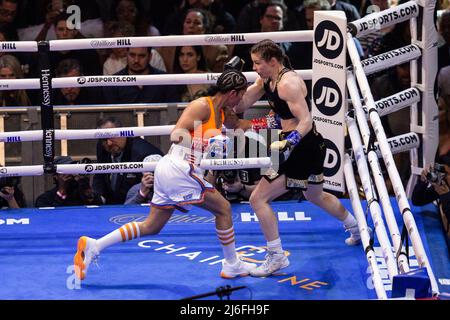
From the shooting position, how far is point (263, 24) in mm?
8953

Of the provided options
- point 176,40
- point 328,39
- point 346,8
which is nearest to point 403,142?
point 328,39

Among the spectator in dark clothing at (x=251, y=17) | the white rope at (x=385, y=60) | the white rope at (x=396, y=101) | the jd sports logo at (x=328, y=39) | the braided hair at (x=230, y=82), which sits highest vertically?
the spectator in dark clothing at (x=251, y=17)

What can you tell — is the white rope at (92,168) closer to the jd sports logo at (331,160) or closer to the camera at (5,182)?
the camera at (5,182)

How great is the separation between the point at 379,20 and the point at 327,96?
76 cm

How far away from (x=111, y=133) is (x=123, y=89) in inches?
52.1

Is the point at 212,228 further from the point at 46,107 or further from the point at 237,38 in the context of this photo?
the point at 46,107

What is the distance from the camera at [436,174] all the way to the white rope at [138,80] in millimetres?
1261

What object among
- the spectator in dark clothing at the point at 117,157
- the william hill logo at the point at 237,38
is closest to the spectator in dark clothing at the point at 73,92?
the spectator in dark clothing at the point at 117,157

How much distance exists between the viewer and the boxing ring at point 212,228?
6145 mm

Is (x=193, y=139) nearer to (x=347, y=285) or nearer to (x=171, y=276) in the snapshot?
(x=171, y=276)

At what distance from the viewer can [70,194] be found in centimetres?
807

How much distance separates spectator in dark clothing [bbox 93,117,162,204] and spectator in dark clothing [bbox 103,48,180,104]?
1.89 feet

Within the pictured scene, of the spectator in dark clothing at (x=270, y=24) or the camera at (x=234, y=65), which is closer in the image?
the camera at (x=234, y=65)

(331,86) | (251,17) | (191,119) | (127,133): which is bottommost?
(127,133)
